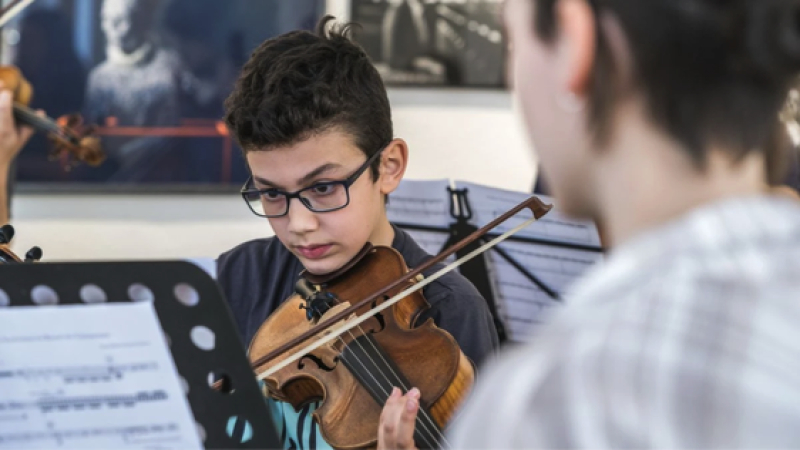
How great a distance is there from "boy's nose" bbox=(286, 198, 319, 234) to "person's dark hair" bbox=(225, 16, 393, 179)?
0.09 metres

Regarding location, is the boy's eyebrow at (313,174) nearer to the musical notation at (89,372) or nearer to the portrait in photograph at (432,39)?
the musical notation at (89,372)

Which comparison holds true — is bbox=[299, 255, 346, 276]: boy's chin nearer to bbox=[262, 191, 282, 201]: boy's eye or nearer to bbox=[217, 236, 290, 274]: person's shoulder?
bbox=[262, 191, 282, 201]: boy's eye

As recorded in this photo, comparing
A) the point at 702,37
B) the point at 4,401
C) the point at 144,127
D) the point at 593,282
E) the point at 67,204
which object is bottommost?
the point at 67,204

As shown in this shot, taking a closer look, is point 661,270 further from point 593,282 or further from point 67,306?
point 67,306

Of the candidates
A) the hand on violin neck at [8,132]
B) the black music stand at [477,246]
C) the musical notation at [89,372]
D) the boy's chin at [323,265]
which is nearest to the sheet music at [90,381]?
the musical notation at [89,372]

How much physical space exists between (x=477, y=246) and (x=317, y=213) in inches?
12.9

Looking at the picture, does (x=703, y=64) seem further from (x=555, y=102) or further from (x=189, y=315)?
(x=189, y=315)

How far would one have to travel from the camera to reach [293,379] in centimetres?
125

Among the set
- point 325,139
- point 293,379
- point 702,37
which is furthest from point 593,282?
point 325,139

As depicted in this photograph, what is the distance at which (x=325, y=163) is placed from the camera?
4.54 feet

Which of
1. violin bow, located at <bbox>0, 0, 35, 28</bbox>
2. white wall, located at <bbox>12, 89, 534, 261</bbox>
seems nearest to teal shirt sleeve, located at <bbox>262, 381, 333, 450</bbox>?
white wall, located at <bbox>12, 89, 534, 261</bbox>

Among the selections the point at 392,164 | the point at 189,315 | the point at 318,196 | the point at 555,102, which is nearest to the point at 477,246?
the point at 392,164

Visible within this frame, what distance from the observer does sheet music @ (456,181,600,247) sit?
161cm

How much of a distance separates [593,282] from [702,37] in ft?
0.47
